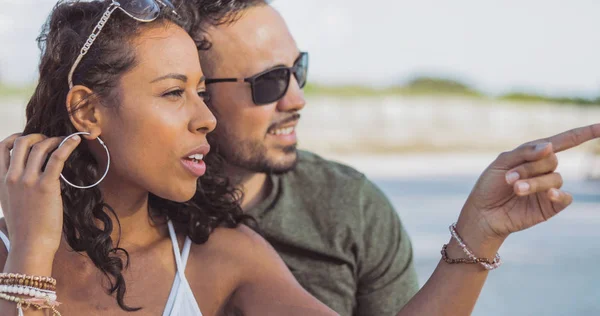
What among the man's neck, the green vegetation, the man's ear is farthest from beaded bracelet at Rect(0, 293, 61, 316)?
the green vegetation

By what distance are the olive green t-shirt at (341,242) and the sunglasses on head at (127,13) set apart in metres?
1.15

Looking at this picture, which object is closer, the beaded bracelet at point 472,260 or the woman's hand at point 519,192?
the woman's hand at point 519,192

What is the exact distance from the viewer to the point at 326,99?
30.2 metres

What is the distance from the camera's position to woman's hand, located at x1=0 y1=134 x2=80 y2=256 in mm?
2668

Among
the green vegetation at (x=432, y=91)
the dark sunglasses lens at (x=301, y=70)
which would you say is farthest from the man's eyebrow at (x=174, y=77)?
the green vegetation at (x=432, y=91)

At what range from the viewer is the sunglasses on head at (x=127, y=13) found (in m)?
2.88

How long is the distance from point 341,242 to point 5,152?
4.93ft

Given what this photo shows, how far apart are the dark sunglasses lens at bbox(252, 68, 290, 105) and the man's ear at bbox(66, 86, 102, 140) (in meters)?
1.06

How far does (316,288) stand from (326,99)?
26561mm

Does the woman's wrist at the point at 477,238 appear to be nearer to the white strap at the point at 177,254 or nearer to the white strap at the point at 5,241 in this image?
the white strap at the point at 177,254

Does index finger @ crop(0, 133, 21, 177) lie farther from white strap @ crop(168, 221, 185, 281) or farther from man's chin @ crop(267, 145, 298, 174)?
man's chin @ crop(267, 145, 298, 174)

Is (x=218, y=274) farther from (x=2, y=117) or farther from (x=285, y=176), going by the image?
(x=2, y=117)

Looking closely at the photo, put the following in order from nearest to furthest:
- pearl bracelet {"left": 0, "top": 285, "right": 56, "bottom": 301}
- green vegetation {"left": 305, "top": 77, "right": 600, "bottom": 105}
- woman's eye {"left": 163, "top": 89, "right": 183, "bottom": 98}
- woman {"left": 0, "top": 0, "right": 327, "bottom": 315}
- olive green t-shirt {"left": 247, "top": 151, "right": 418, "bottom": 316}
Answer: pearl bracelet {"left": 0, "top": 285, "right": 56, "bottom": 301} < woman {"left": 0, "top": 0, "right": 327, "bottom": 315} < woman's eye {"left": 163, "top": 89, "right": 183, "bottom": 98} < olive green t-shirt {"left": 247, "top": 151, "right": 418, "bottom": 316} < green vegetation {"left": 305, "top": 77, "right": 600, "bottom": 105}

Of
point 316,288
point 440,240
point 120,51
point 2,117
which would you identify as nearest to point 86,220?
point 120,51
